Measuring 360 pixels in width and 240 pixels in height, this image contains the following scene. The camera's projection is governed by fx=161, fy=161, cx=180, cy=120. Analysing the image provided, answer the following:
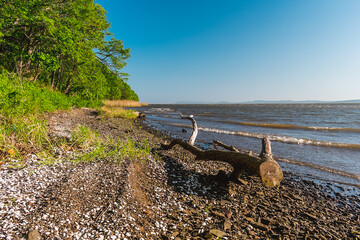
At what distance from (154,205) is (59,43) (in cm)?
1396

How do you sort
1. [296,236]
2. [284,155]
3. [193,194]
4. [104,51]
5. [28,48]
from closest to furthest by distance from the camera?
[296,236] → [193,194] → [284,155] → [28,48] → [104,51]

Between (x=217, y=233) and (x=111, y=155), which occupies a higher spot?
(x=111, y=155)

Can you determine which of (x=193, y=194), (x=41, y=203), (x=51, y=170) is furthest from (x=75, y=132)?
(x=193, y=194)

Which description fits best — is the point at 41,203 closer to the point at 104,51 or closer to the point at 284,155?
the point at 284,155

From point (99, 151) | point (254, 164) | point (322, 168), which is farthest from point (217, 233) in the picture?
point (322, 168)

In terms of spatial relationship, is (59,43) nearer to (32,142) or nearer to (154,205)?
(32,142)

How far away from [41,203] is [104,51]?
66.1 feet

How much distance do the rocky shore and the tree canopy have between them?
9442 mm

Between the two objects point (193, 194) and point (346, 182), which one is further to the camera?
point (346, 182)

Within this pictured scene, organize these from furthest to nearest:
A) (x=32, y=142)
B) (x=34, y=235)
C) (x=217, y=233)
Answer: (x=32, y=142) < (x=217, y=233) < (x=34, y=235)

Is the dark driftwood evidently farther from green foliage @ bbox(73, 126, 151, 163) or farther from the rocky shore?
green foliage @ bbox(73, 126, 151, 163)

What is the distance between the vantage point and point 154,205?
3445 mm

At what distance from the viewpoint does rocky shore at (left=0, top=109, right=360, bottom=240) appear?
2.59m

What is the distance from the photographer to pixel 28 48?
12.2 m
